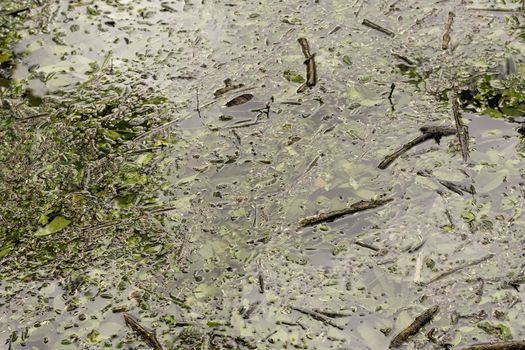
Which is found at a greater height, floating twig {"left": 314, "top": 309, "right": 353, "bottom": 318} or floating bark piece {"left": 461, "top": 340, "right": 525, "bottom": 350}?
floating bark piece {"left": 461, "top": 340, "right": 525, "bottom": 350}

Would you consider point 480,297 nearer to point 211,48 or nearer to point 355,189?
point 355,189

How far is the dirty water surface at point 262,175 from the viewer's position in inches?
83.5

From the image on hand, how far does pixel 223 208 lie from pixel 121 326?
64 centimetres

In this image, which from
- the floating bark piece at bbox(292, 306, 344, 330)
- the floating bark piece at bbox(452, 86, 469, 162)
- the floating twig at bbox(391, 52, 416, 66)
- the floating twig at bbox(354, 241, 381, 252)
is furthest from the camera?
the floating twig at bbox(391, 52, 416, 66)

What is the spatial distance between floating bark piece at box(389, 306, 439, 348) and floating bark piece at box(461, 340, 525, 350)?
0.50 feet

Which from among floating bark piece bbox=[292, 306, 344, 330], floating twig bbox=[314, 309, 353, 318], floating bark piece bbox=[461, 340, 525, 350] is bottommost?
floating bark piece bbox=[292, 306, 344, 330]

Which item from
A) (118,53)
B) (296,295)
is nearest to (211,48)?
(118,53)

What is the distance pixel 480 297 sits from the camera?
212 cm

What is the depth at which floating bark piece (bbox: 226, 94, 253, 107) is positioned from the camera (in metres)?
2.96

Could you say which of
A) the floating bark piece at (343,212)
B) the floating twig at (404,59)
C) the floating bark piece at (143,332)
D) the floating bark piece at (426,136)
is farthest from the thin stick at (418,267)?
the floating twig at (404,59)

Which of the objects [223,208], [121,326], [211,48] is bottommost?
[121,326]

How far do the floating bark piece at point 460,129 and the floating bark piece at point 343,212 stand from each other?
443 mm

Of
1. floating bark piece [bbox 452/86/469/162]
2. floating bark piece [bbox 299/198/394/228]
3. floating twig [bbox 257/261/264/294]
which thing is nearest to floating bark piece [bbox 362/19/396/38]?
floating bark piece [bbox 452/86/469/162]

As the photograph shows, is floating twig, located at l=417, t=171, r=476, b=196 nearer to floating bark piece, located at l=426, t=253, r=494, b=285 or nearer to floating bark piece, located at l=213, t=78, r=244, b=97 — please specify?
floating bark piece, located at l=426, t=253, r=494, b=285
